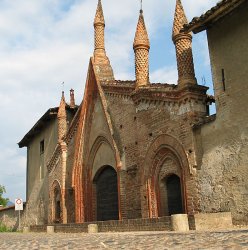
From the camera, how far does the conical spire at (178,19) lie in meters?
12.8

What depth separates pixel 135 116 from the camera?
14523 mm

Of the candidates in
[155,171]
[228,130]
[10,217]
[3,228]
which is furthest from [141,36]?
[10,217]

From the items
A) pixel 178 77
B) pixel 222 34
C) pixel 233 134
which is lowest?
pixel 233 134

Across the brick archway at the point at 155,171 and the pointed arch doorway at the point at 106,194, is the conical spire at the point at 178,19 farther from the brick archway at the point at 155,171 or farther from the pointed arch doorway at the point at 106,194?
the pointed arch doorway at the point at 106,194

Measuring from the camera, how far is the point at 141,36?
14578 millimetres

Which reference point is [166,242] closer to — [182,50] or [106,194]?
[182,50]

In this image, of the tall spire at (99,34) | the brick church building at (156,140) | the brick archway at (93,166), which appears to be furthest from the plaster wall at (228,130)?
the tall spire at (99,34)

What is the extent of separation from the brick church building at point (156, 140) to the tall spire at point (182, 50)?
3 centimetres

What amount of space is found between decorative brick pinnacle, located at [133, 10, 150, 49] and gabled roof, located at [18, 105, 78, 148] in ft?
29.8

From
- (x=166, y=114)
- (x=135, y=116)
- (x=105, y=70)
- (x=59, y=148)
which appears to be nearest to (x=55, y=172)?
(x=59, y=148)

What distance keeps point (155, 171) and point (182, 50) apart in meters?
4.16

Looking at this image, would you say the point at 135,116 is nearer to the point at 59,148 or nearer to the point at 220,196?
the point at 220,196

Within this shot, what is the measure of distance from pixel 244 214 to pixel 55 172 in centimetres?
1351

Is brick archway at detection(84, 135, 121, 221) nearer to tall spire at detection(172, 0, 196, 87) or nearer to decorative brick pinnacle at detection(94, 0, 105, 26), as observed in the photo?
tall spire at detection(172, 0, 196, 87)
